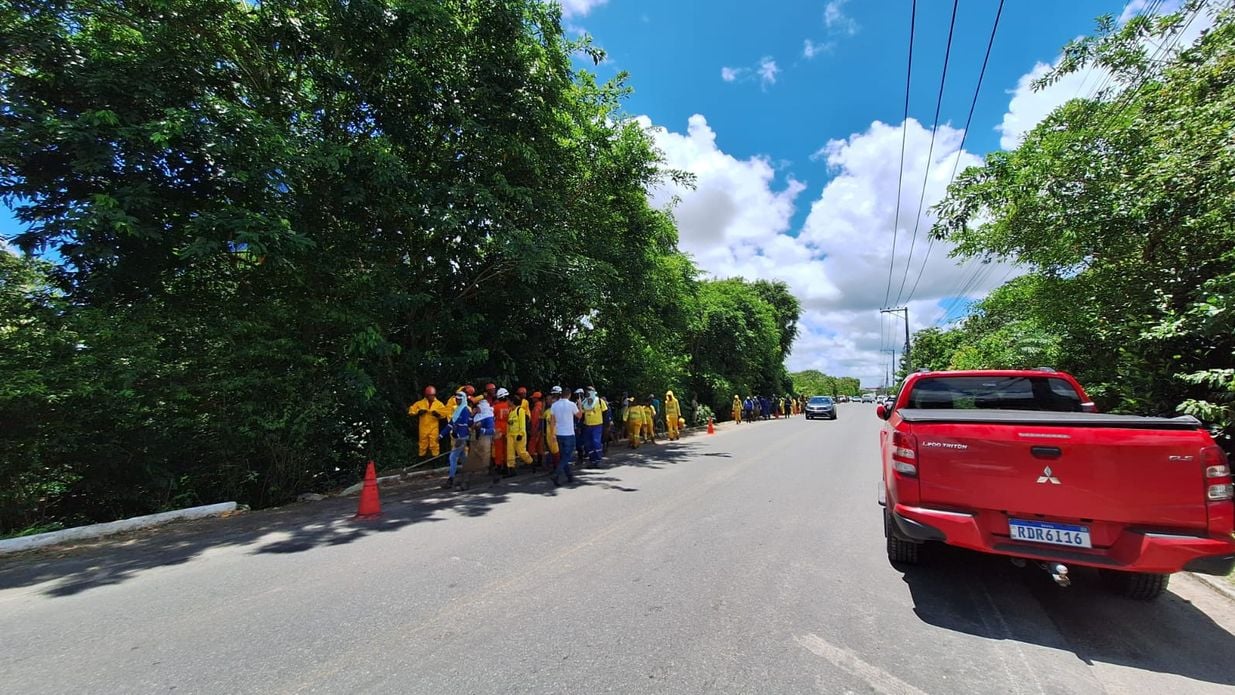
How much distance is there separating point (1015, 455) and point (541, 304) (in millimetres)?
11703

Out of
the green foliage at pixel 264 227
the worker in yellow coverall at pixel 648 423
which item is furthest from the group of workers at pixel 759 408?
the green foliage at pixel 264 227

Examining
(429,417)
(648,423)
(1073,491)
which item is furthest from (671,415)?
(1073,491)

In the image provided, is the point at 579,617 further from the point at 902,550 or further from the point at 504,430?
the point at 504,430

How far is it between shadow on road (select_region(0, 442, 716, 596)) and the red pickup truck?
17.2 feet

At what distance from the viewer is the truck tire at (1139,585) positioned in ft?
12.8

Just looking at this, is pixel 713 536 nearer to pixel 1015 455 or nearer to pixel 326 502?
pixel 1015 455

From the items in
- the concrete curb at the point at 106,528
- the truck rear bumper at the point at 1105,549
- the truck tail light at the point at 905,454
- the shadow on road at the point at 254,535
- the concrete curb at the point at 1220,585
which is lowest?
the concrete curb at the point at 1220,585

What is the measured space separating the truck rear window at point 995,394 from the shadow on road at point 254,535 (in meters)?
→ 4.53

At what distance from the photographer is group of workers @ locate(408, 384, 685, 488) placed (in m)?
9.35

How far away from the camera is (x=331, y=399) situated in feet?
28.8

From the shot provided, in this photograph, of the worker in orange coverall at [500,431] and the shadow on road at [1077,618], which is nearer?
the shadow on road at [1077,618]

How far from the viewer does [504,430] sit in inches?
406

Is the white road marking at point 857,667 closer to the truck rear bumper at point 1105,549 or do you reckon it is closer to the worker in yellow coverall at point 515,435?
the truck rear bumper at point 1105,549

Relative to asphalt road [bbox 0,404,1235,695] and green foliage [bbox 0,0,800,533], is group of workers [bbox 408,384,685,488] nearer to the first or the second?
green foliage [bbox 0,0,800,533]
